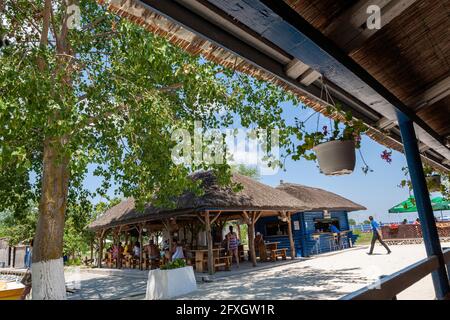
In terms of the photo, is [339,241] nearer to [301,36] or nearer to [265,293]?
[265,293]

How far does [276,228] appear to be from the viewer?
60.5 feet

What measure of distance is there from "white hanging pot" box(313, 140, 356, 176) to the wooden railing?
0.85 metres

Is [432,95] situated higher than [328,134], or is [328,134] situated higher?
[432,95]

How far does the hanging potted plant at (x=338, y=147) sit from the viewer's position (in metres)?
2.55

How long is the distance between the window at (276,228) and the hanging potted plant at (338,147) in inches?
625

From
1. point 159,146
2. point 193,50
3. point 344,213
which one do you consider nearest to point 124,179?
point 159,146

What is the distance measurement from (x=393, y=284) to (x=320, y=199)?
19114mm

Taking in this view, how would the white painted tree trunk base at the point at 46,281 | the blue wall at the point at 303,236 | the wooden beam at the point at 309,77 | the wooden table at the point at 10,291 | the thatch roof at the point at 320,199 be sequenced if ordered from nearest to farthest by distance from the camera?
1. the wooden beam at the point at 309,77
2. the wooden table at the point at 10,291
3. the white painted tree trunk base at the point at 46,281
4. the blue wall at the point at 303,236
5. the thatch roof at the point at 320,199

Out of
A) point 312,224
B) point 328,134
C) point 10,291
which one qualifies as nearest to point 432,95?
point 328,134

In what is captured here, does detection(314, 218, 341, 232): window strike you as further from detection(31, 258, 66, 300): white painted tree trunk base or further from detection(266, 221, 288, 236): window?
detection(31, 258, 66, 300): white painted tree trunk base

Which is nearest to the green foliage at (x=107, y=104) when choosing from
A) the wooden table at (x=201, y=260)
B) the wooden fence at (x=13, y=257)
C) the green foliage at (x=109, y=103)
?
the green foliage at (x=109, y=103)

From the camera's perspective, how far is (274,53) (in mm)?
2170

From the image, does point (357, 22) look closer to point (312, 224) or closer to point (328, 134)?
point (328, 134)

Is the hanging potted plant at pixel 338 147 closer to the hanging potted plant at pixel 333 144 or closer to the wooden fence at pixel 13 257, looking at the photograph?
the hanging potted plant at pixel 333 144
